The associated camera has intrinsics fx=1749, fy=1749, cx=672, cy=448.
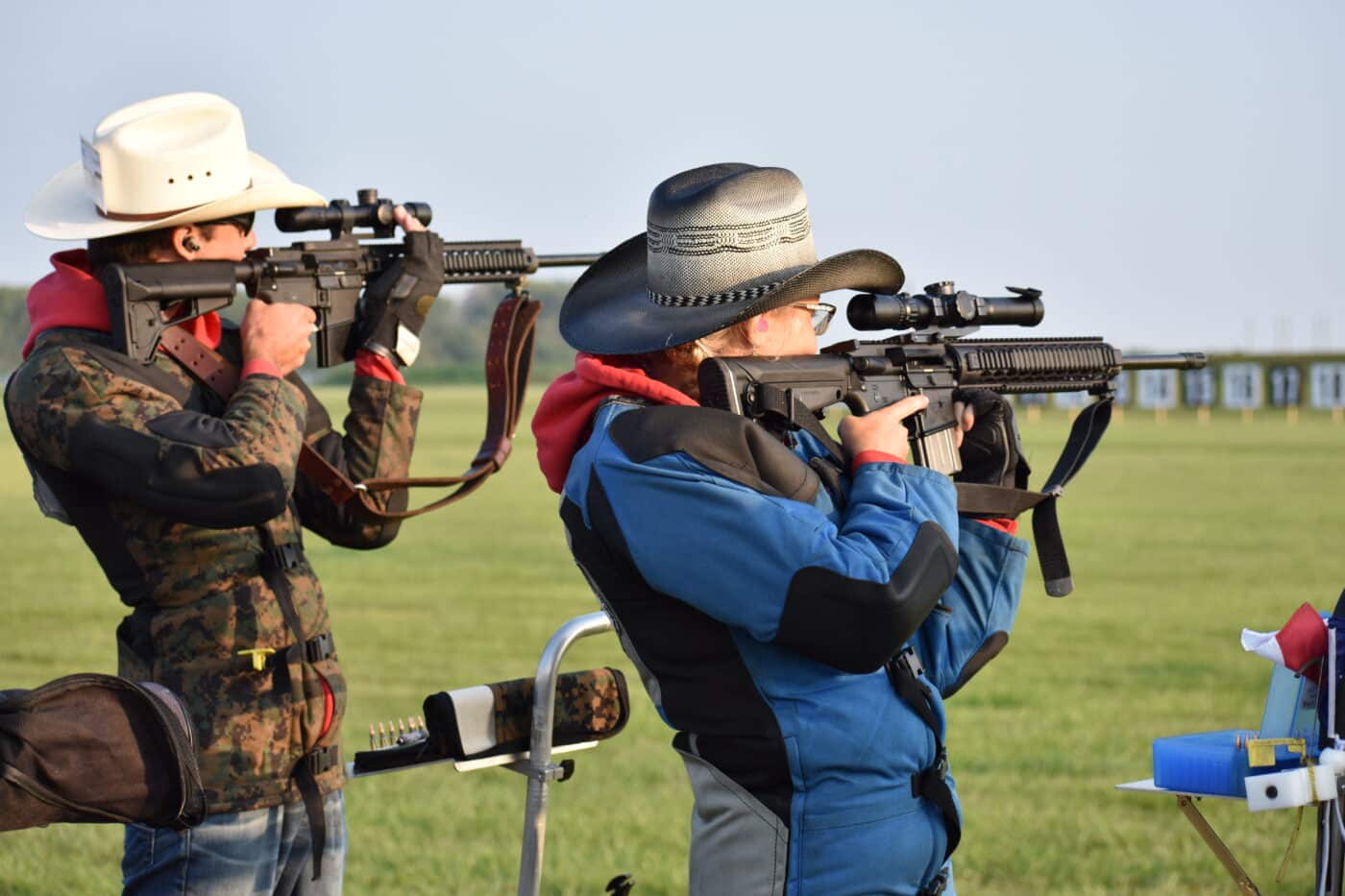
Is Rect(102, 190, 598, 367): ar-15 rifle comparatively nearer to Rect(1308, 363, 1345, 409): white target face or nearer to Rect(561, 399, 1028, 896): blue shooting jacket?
Rect(561, 399, 1028, 896): blue shooting jacket

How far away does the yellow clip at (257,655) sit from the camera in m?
4.25

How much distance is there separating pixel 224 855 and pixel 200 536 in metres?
0.76

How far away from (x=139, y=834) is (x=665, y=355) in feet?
5.68

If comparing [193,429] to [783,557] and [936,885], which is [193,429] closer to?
[783,557]

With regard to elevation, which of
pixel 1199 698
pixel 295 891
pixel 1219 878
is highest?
pixel 295 891

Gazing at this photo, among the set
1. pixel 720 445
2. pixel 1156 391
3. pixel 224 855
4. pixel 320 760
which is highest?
pixel 720 445

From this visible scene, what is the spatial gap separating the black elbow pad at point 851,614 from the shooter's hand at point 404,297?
7.50ft

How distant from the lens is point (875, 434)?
363 centimetres

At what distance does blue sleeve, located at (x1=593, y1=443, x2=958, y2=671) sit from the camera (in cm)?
323

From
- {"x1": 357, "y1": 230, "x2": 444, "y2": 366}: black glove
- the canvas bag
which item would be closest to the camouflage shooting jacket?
the canvas bag

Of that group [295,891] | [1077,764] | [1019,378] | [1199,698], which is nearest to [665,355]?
[1019,378]

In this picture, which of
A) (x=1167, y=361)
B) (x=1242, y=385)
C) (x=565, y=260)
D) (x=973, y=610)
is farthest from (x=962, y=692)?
(x=1242, y=385)

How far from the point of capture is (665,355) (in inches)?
145

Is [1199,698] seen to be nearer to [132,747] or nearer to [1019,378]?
[1019,378]
